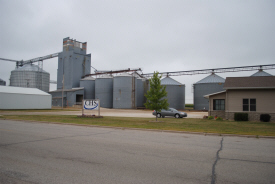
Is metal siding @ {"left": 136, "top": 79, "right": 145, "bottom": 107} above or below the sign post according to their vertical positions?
above

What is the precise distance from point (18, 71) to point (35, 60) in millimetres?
8334

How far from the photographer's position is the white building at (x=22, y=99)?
4750 cm

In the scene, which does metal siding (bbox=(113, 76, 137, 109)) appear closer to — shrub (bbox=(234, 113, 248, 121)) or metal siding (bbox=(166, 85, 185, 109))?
metal siding (bbox=(166, 85, 185, 109))

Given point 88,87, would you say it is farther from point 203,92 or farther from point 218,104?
point 218,104

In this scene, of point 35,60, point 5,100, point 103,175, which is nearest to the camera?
point 103,175

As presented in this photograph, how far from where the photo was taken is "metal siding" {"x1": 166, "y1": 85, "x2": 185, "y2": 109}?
5941 cm

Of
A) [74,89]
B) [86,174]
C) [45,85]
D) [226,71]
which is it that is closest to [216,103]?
[86,174]

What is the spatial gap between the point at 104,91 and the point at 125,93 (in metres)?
8.14

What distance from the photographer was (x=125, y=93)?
6275 centimetres

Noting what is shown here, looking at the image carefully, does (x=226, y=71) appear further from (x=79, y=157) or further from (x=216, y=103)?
(x=79, y=157)

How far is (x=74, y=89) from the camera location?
222 ft

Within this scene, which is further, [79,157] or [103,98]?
[103,98]

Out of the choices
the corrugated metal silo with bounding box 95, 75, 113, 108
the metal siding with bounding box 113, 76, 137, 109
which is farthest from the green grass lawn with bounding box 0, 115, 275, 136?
the corrugated metal silo with bounding box 95, 75, 113, 108

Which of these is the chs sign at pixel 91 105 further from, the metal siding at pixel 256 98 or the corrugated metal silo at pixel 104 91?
the corrugated metal silo at pixel 104 91
